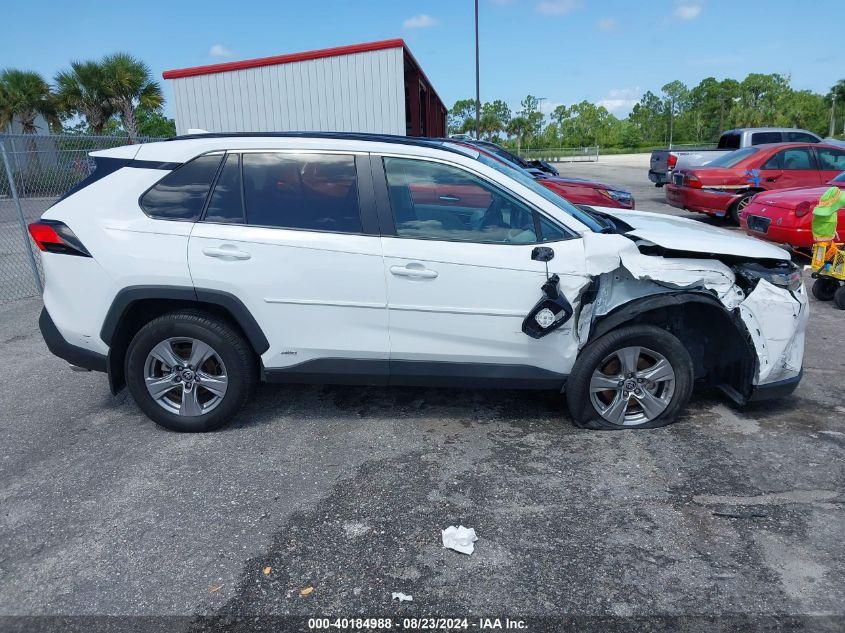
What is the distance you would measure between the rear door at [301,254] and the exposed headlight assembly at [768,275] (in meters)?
2.21

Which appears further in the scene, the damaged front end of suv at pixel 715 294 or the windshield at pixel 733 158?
the windshield at pixel 733 158

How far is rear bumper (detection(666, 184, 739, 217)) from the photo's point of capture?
1258cm

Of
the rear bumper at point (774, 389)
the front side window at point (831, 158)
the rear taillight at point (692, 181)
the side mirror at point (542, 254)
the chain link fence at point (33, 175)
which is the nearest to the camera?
the side mirror at point (542, 254)

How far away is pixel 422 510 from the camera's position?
3.26 meters

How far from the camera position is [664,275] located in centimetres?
385

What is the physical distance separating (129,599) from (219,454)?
1270mm

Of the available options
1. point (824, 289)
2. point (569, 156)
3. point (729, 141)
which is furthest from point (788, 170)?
point (569, 156)

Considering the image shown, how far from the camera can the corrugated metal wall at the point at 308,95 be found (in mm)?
16938

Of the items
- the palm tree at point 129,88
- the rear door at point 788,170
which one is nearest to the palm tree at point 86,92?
the palm tree at point 129,88

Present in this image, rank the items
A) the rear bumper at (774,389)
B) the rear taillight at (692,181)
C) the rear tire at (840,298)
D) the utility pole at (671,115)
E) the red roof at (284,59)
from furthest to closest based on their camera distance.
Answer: the utility pole at (671,115) → the red roof at (284,59) → the rear taillight at (692,181) → the rear tire at (840,298) → the rear bumper at (774,389)

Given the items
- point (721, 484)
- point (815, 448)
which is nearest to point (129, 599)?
point (721, 484)

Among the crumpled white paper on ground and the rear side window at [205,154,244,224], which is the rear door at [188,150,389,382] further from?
the crumpled white paper on ground

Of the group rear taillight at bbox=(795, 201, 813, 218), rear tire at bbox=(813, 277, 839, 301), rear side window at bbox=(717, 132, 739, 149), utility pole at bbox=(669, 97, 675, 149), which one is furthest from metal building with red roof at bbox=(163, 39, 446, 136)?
utility pole at bbox=(669, 97, 675, 149)

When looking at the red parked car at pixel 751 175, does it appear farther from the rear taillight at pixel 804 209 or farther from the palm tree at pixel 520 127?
the palm tree at pixel 520 127
